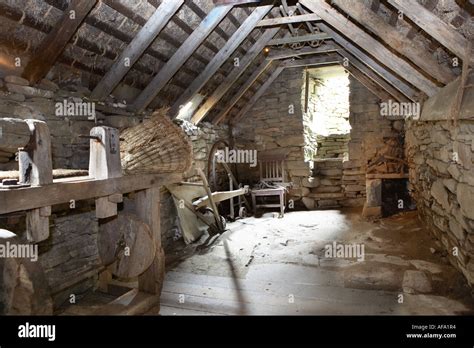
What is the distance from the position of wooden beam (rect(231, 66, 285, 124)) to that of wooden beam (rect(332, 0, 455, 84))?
3850mm

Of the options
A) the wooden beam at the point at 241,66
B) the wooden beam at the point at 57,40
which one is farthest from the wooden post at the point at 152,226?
the wooden beam at the point at 241,66

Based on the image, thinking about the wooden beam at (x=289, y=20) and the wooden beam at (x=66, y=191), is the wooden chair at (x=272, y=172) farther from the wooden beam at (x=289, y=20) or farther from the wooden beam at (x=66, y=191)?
the wooden beam at (x=66, y=191)

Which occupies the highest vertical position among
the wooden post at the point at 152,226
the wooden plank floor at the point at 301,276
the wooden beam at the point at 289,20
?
the wooden beam at the point at 289,20

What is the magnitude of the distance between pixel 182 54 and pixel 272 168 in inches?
168

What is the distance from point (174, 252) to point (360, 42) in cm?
404

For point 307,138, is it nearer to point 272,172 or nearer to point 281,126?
point 281,126

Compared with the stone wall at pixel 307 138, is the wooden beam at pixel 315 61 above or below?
above

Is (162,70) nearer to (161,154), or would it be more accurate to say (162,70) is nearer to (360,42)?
(161,154)

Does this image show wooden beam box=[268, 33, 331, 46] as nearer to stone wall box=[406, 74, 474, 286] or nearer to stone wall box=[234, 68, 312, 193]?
stone wall box=[234, 68, 312, 193]

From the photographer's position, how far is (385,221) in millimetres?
6098

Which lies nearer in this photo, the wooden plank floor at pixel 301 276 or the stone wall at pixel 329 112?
the wooden plank floor at pixel 301 276

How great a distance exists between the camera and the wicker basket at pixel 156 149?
2.77m

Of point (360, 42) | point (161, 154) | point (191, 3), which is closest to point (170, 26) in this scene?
point (191, 3)

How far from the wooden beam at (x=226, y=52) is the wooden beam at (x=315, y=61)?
2.62 meters
